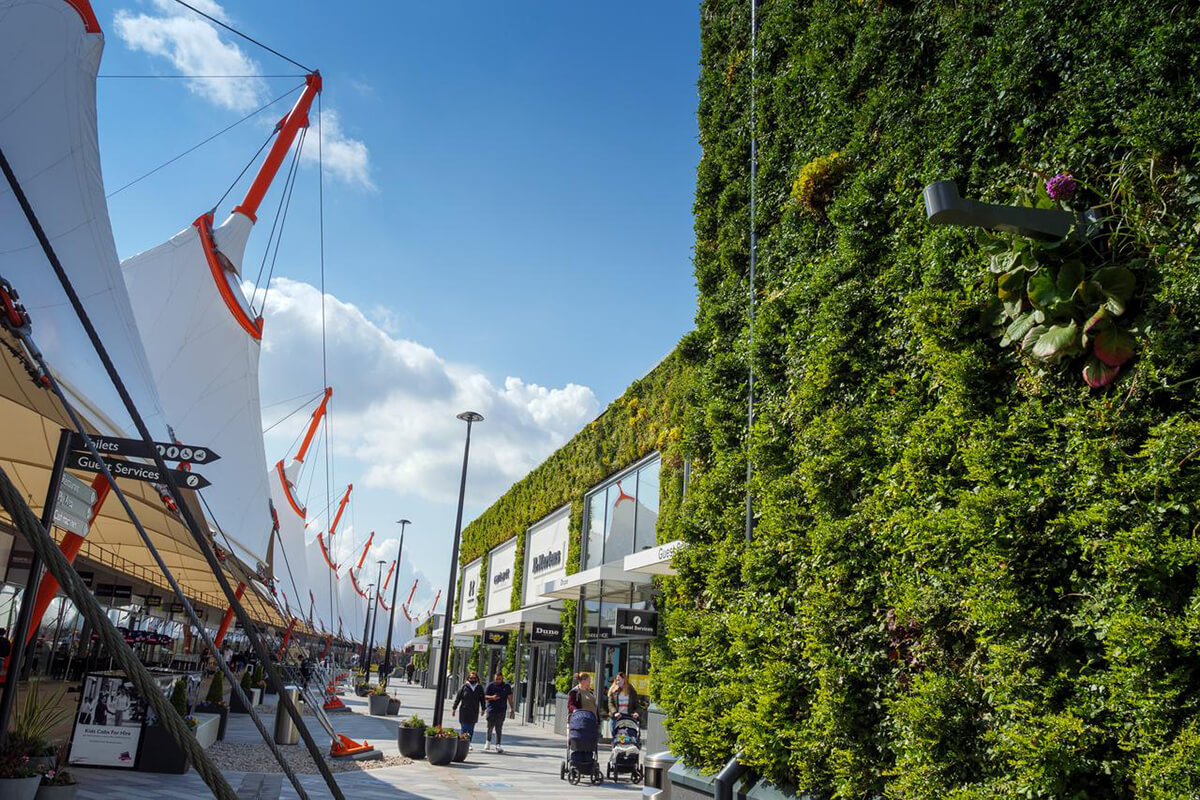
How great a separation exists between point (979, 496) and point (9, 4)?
40.3 ft

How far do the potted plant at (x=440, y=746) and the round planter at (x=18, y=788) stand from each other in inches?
360

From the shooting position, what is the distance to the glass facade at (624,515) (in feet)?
64.7

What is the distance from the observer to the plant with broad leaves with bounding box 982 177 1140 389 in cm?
Answer: 426

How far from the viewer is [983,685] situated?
4.57m

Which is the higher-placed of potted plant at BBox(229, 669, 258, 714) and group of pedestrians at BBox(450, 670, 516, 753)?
Result: group of pedestrians at BBox(450, 670, 516, 753)

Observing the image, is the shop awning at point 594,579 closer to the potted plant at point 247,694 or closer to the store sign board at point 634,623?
the store sign board at point 634,623

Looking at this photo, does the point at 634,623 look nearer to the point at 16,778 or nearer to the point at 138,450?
the point at 138,450

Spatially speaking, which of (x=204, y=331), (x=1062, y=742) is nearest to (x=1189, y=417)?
(x=1062, y=742)

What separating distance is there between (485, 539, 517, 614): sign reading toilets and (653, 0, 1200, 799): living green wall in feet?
81.9

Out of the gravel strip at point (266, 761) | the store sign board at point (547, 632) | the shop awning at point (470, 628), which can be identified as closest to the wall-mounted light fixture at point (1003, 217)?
the gravel strip at point (266, 761)

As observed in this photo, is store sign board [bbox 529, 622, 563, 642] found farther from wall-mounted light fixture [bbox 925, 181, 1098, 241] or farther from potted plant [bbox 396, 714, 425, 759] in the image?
wall-mounted light fixture [bbox 925, 181, 1098, 241]

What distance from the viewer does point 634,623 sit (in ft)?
52.9

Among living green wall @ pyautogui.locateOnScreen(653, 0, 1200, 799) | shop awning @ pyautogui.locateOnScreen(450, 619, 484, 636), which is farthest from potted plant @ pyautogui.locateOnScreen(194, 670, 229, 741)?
shop awning @ pyautogui.locateOnScreen(450, 619, 484, 636)

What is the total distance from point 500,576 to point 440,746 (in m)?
19.1
